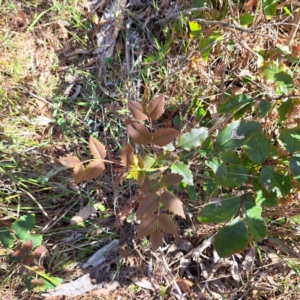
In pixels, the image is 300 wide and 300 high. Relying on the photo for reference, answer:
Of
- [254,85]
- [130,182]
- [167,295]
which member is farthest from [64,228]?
[254,85]

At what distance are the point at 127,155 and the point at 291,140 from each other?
2.21ft

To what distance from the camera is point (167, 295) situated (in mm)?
1970

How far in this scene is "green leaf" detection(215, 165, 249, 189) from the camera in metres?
1.31

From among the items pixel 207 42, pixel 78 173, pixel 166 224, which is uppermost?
pixel 207 42

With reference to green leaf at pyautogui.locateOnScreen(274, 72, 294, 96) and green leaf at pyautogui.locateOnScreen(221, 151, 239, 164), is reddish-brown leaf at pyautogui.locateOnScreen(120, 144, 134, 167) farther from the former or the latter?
green leaf at pyautogui.locateOnScreen(274, 72, 294, 96)

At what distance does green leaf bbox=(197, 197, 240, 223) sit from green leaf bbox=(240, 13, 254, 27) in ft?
3.51

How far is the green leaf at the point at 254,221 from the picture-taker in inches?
49.2

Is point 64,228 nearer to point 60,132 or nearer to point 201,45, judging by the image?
point 60,132

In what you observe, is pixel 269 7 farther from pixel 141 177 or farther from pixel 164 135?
pixel 141 177

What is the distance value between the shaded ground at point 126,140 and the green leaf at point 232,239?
1.87ft

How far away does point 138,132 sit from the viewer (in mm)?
1161

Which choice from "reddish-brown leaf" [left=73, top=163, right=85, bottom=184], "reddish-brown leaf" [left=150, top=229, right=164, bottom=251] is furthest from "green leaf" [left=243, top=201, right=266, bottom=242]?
"reddish-brown leaf" [left=73, top=163, right=85, bottom=184]

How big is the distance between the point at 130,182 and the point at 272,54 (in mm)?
1144

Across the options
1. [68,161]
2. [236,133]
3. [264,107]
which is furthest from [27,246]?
[264,107]
